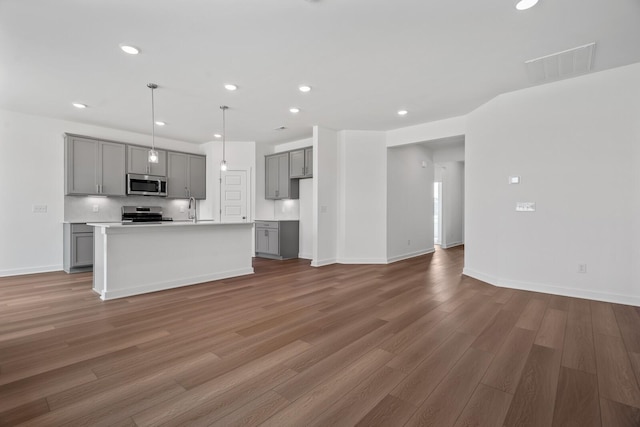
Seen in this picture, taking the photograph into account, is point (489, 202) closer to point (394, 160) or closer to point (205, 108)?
point (394, 160)

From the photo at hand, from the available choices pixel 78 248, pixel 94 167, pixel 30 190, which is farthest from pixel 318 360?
→ pixel 30 190

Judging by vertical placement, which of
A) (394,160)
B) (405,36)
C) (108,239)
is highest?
(405,36)

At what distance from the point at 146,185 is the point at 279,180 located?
9.34 feet

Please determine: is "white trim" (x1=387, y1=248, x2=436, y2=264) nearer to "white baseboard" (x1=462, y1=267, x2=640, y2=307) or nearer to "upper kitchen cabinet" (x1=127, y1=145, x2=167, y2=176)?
"white baseboard" (x1=462, y1=267, x2=640, y2=307)

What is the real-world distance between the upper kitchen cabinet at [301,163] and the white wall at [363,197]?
0.81 metres

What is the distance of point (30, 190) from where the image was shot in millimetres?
5234

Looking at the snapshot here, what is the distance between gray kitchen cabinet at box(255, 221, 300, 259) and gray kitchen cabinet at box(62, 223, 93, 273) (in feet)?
10.6

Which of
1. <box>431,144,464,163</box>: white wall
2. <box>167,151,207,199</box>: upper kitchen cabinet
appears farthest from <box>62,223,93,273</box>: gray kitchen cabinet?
<box>431,144,464,163</box>: white wall

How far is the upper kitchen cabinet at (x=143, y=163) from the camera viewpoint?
6088mm

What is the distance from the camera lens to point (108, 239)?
142 inches

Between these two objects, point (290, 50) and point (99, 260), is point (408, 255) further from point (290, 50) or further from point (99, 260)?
point (99, 260)

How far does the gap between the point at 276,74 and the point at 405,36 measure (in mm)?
1584

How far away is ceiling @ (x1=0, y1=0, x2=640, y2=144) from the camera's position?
2463 millimetres

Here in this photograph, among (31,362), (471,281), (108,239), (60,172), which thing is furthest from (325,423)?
(60,172)
